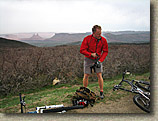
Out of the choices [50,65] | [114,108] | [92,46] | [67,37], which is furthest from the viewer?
[50,65]

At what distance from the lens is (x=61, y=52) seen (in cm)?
730

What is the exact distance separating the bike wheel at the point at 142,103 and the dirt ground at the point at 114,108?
0.32ft

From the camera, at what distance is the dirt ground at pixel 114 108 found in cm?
304

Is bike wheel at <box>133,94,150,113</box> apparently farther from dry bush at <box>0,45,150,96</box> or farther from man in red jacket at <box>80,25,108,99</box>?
dry bush at <box>0,45,150,96</box>

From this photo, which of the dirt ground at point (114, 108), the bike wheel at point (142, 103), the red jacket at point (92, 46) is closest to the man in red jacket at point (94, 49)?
the red jacket at point (92, 46)

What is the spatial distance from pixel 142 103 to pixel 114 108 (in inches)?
22.1

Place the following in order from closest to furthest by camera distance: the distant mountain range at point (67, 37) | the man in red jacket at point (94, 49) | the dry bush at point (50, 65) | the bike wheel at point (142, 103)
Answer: the bike wheel at point (142, 103), the man in red jacket at point (94, 49), the distant mountain range at point (67, 37), the dry bush at point (50, 65)

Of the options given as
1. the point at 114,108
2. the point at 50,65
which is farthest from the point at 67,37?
the point at 50,65

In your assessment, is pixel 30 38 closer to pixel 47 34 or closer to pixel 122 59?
pixel 47 34

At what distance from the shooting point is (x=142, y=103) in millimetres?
3184

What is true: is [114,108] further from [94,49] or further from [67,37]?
[67,37]

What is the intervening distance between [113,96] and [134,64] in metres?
1.56

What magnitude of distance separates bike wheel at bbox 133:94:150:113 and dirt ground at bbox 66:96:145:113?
98mm

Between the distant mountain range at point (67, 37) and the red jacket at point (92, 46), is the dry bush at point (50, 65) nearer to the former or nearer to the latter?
the distant mountain range at point (67, 37)
